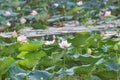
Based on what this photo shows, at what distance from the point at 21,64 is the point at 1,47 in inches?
20.7

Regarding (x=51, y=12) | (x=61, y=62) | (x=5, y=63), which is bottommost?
(x=51, y=12)

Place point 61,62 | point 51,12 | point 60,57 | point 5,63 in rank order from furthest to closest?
1. point 51,12
2. point 61,62
3. point 60,57
4. point 5,63

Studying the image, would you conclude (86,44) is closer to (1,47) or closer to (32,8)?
(1,47)

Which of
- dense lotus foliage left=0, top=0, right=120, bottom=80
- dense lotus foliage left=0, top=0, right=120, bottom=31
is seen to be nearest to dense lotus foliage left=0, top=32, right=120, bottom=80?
dense lotus foliage left=0, top=0, right=120, bottom=80

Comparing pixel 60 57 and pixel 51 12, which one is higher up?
pixel 60 57

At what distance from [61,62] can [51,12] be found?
12.7 feet

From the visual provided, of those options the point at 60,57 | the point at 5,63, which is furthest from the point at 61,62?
the point at 5,63

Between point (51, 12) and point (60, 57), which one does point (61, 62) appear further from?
point (51, 12)

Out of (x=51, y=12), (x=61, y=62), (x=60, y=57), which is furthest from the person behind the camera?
(x=51, y=12)

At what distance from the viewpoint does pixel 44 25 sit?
5.05m

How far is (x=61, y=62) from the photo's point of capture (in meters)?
2.59

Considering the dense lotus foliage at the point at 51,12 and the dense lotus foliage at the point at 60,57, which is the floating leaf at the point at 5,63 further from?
the dense lotus foliage at the point at 51,12

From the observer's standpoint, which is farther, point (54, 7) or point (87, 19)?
point (54, 7)

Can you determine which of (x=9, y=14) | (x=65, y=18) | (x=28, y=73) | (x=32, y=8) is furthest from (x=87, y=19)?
(x=28, y=73)
